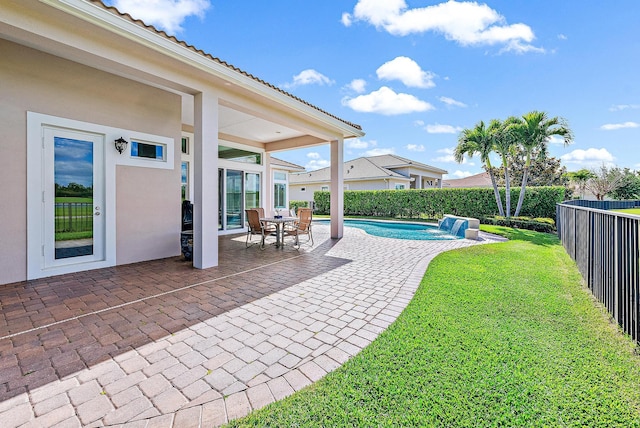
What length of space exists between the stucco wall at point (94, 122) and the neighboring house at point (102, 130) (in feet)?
0.06

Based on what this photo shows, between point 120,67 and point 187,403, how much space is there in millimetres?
5200

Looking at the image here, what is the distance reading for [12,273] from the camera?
491 cm

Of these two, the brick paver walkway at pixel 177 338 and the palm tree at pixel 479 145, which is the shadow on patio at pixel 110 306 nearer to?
the brick paver walkway at pixel 177 338

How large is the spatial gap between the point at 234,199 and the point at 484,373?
439 inches

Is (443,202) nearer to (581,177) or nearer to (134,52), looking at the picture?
(134,52)

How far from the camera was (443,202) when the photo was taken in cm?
1873

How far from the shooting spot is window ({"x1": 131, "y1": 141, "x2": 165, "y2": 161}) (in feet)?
21.3

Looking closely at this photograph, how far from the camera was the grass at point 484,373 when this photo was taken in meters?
1.98

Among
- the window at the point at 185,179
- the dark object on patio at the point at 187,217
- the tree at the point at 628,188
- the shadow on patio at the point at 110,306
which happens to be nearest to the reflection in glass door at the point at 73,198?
the shadow on patio at the point at 110,306

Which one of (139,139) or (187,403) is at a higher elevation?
(139,139)

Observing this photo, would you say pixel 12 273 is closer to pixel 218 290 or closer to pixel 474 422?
pixel 218 290

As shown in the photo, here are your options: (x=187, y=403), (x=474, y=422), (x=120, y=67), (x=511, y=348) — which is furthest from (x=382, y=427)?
(x=120, y=67)

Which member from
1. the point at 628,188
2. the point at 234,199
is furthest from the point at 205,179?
the point at 628,188

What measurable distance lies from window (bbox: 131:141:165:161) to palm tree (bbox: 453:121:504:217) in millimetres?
15683
